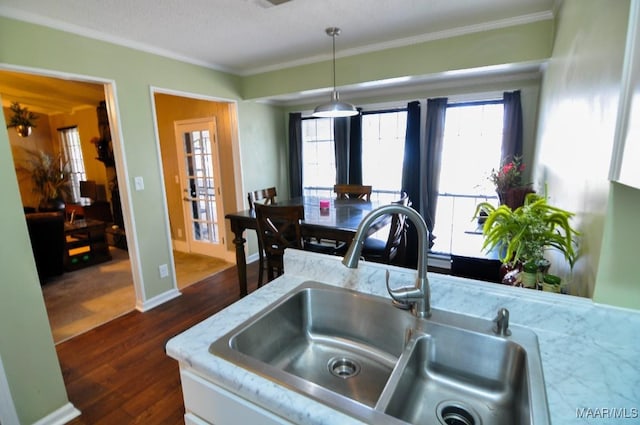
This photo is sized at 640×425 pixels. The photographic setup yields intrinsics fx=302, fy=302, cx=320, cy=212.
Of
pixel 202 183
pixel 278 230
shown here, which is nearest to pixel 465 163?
pixel 278 230

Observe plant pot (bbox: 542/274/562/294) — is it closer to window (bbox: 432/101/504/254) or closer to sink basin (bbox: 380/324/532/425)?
sink basin (bbox: 380/324/532/425)

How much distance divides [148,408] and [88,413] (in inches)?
13.9

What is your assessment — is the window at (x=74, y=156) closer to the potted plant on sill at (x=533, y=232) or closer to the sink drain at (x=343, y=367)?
the sink drain at (x=343, y=367)

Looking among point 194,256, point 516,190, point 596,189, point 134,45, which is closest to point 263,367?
point 596,189

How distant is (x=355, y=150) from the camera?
167 inches

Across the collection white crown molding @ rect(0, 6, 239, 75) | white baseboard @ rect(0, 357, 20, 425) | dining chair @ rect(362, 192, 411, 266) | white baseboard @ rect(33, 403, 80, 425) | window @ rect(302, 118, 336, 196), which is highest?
white crown molding @ rect(0, 6, 239, 75)

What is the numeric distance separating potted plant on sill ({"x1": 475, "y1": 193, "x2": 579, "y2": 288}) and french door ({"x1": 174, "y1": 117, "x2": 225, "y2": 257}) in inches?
149

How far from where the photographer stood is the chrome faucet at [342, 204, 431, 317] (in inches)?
35.7

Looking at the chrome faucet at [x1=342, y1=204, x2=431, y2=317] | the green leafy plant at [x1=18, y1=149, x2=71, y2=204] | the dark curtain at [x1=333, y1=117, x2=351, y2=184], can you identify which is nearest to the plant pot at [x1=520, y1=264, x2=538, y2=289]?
the chrome faucet at [x1=342, y1=204, x2=431, y2=317]

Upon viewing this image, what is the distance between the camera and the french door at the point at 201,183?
14.1ft

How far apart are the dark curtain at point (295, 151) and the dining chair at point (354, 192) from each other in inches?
40.0

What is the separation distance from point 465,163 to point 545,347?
3160 millimetres

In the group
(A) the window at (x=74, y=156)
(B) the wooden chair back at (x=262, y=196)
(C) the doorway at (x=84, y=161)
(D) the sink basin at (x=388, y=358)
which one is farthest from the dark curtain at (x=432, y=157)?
(A) the window at (x=74, y=156)

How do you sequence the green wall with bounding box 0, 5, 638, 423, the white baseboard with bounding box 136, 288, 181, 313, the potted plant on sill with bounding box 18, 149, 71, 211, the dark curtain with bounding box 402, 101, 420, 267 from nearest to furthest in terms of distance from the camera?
1. the green wall with bounding box 0, 5, 638, 423
2. the white baseboard with bounding box 136, 288, 181, 313
3. the dark curtain with bounding box 402, 101, 420, 267
4. the potted plant on sill with bounding box 18, 149, 71, 211
